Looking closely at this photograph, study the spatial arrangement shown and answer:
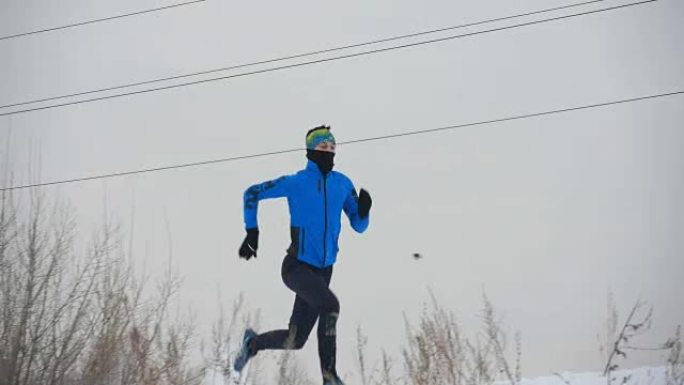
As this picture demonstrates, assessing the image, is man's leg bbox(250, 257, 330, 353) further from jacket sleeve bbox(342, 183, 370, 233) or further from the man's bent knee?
jacket sleeve bbox(342, 183, 370, 233)

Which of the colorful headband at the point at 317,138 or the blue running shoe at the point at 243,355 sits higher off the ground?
the colorful headband at the point at 317,138

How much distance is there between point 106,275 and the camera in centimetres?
653

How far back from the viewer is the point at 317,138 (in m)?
6.25

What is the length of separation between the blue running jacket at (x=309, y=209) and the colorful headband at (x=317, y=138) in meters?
0.11

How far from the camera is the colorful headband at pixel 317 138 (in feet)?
20.5

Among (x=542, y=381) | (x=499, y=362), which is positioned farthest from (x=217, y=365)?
(x=542, y=381)

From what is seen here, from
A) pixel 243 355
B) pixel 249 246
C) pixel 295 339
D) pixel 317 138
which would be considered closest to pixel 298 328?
pixel 295 339

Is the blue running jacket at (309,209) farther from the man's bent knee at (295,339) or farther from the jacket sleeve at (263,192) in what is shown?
the man's bent knee at (295,339)

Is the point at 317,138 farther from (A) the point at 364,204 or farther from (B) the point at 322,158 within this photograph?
(A) the point at 364,204

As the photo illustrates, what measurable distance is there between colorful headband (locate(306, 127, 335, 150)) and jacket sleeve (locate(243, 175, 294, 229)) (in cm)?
23

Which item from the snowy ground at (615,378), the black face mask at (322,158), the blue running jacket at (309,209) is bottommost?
the snowy ground at (615,378)

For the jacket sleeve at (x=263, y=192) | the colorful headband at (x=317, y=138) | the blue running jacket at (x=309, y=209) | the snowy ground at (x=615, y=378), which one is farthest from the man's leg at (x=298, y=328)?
the snowy ground at (x=615, y=378)

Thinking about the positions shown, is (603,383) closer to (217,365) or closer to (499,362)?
(499,362)

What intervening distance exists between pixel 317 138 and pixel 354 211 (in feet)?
1.73
